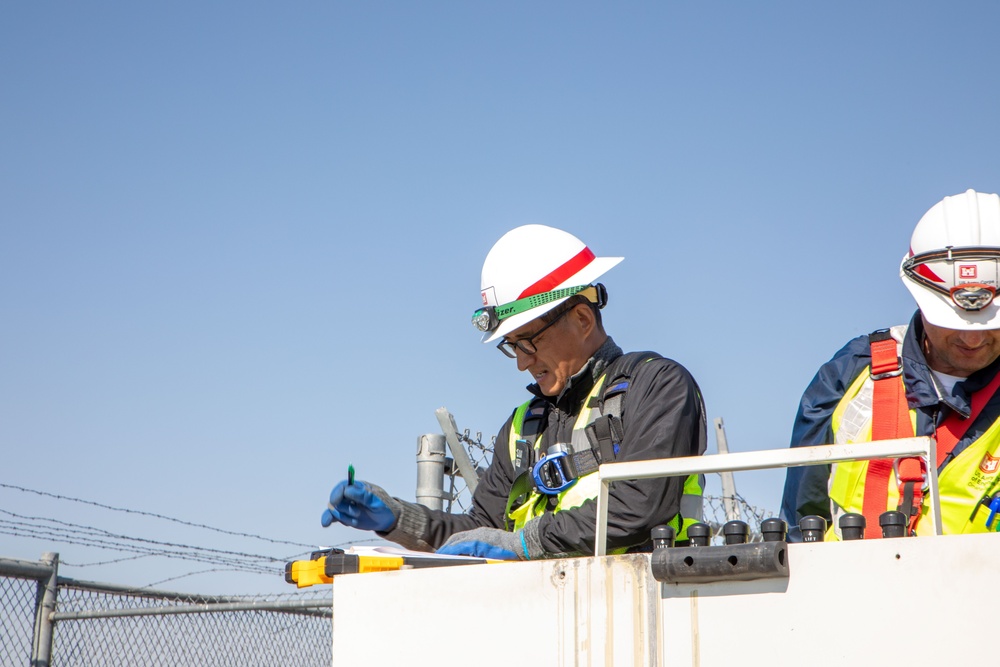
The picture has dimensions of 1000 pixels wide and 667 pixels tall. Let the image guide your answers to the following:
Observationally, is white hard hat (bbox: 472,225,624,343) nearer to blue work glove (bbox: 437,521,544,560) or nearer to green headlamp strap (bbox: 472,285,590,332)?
green headlamp strap (bbox: 472,285,590,332)

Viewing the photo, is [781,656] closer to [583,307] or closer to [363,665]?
[363,665]

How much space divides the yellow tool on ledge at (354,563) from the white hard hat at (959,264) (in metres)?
1.70

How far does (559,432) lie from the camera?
14.4 feet

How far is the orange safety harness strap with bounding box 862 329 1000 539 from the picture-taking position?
3569mm

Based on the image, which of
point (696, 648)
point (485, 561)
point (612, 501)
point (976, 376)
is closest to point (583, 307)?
point (612, 501)

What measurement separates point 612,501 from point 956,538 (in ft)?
4.86

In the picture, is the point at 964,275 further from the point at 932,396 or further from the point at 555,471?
the point at 555,471

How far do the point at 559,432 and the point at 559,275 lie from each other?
631 mm

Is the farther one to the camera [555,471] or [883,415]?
[555,471]

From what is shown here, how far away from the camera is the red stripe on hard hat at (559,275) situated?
180 inches

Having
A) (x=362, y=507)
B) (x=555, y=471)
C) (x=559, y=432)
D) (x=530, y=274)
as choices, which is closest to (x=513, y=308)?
(x=530, y=274)

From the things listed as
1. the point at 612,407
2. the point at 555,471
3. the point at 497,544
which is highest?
the point at 612,407

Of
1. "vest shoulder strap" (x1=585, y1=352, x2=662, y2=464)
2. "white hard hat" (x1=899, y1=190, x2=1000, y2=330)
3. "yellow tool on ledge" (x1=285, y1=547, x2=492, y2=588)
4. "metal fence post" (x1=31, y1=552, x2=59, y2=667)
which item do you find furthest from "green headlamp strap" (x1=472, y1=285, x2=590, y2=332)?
"metal fence post" (x1=31, y1=552, x2=59, y2=667)

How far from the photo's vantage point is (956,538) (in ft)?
7.48
